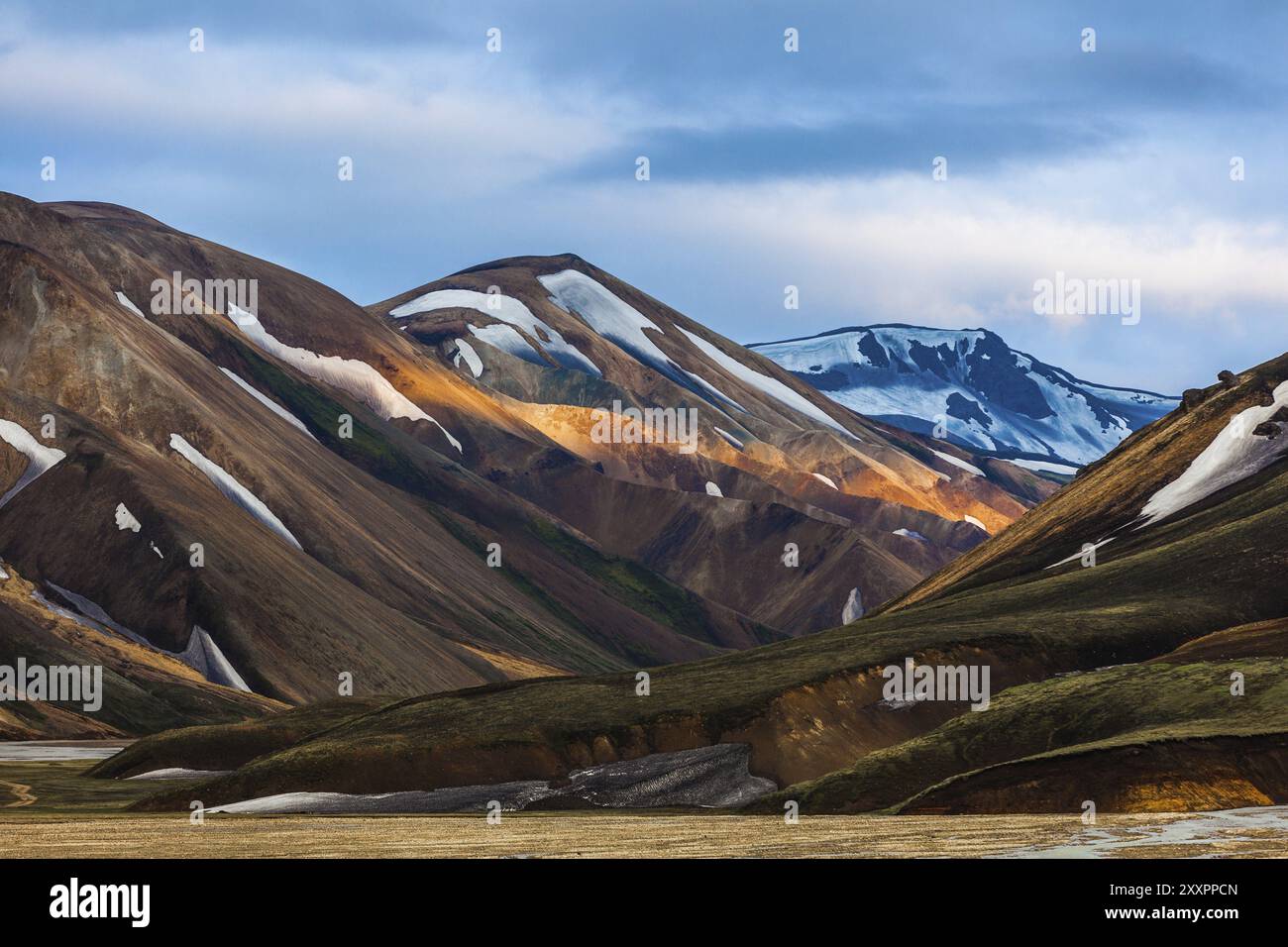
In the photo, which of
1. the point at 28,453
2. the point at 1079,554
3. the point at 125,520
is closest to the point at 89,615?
the point at 125,520

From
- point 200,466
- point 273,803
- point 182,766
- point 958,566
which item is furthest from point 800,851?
point 200,466

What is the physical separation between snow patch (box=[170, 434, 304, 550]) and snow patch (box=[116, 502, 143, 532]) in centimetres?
1995

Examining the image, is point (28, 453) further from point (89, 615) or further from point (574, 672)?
point (574, 672)

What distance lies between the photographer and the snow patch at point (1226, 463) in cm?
12812

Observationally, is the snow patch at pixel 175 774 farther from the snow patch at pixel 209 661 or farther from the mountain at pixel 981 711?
the snow patch at pixel 209 661

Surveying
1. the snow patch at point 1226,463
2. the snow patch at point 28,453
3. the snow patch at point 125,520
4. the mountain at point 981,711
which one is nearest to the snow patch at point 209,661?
the snow patch at point 125,520

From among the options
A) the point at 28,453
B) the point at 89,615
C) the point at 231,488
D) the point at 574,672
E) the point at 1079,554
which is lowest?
the point at 574,672

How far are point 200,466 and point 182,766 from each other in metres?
91.1

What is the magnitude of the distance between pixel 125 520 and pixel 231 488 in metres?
23.2

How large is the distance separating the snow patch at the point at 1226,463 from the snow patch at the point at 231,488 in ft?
324

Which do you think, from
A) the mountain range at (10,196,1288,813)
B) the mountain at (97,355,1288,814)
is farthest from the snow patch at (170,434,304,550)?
the mountain at (97,355,1288,814)

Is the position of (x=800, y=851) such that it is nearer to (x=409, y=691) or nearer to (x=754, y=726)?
(x=754, y=726)

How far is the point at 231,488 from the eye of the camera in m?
190

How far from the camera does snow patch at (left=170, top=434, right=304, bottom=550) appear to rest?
7426 inches
